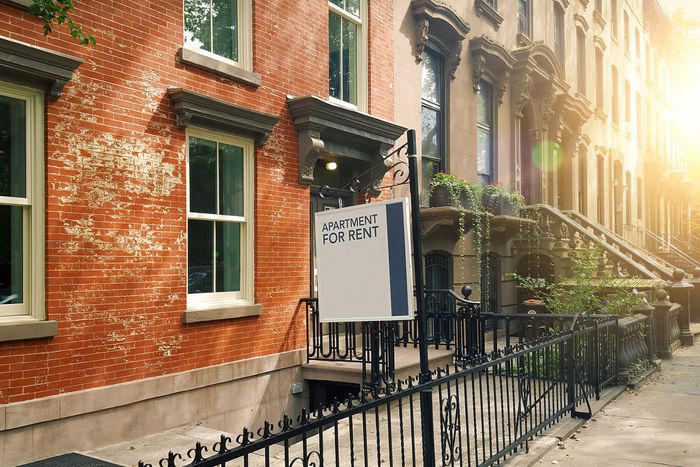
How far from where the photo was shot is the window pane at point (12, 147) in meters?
6.13

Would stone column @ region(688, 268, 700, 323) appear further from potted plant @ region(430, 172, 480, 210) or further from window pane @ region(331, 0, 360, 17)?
window pane @ region(331, 0, 360, 17)

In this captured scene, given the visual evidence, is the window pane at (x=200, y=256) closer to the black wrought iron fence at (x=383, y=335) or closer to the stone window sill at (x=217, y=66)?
the black wrought iron fence at (x=383, y=335)

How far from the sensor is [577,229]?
15.7 meters

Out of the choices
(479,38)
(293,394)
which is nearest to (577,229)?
(479,38)

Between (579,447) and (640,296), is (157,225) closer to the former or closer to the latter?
(579,447)

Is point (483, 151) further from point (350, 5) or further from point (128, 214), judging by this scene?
point (128, 214)

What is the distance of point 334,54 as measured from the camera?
10.7 metres

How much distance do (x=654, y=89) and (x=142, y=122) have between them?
111 feet

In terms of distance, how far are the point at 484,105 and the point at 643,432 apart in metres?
10.3

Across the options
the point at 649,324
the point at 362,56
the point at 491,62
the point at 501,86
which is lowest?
the point at 649,324

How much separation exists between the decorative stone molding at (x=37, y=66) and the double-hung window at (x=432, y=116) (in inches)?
318

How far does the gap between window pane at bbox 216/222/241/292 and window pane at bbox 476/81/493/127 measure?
868cm

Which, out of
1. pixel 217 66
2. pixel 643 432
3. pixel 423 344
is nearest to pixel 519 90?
pixel 217 66

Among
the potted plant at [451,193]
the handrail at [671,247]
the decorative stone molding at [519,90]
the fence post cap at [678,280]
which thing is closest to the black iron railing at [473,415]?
the potted plant at [451,193]
